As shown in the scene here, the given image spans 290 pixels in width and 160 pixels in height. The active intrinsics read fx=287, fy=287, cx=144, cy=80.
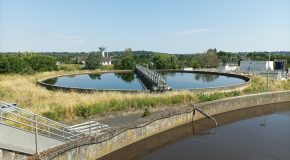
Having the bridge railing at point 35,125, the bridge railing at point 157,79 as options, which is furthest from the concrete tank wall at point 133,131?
the bridge railing at point 157,79

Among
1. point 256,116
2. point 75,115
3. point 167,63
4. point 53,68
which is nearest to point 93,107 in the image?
point 75,115

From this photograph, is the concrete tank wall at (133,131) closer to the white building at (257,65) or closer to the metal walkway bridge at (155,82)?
the metal walkway bridge at (155,82)

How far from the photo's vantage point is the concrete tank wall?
997 centimetres

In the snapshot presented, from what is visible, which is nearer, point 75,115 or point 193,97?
point 75,115

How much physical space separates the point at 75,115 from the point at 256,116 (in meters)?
13.2

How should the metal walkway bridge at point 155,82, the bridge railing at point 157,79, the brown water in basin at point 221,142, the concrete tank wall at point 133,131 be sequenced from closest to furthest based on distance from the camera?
the concrete tank wall at point 133,131, the brown water in basin at point 221,142, the metal walkway bridge at point 155,82, the bridge railing at point 157,79

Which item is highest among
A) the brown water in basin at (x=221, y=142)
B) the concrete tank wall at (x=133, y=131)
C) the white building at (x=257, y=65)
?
the white building at (x=257, y=65)

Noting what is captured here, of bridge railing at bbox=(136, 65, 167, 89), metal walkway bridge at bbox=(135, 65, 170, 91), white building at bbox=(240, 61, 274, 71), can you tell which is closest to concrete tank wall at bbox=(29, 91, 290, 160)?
metal walkway bridge at bbox=(135, 65, 170, 91)

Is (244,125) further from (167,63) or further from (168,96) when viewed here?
(167,63)

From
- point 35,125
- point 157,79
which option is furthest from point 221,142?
point 157,79

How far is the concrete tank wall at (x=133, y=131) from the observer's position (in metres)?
9.97

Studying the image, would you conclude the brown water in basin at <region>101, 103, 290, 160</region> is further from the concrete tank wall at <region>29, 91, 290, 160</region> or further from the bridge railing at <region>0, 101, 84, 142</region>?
the bridge railing at <region>0, 101, 84, 142</region>

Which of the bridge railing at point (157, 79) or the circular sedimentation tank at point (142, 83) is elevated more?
the bridge railing at point (157, 79)

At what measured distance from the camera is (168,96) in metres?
21.1
